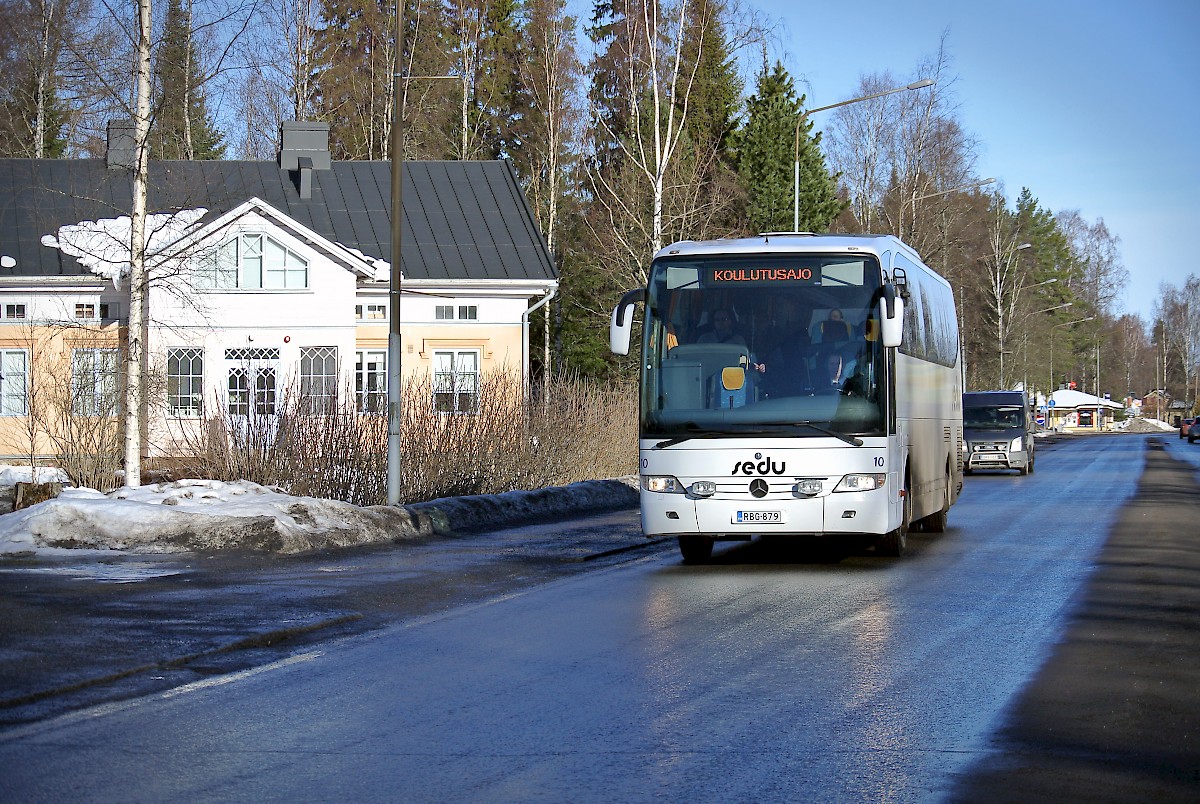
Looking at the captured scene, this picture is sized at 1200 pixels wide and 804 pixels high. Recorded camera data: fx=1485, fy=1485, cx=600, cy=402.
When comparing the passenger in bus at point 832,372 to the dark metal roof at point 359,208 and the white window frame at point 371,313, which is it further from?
the white window frame at point 371,313

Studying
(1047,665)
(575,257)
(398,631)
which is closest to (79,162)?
(575,257)

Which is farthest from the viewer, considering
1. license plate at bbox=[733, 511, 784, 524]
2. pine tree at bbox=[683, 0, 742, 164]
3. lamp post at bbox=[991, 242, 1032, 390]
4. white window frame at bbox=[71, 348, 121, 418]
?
lamp post at bbox=[991, 242, 1032, 390]

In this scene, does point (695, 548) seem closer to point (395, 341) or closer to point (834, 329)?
point (834, 329)

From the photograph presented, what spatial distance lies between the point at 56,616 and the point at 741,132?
57.8m

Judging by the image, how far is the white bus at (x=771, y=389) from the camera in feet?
48.0

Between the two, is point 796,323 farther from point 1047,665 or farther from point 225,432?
point 225,432

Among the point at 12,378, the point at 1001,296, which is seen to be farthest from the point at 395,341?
the point at 1001,296

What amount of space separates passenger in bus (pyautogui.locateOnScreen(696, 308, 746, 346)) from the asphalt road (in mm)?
2348

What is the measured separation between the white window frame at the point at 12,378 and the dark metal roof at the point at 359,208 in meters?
2.25

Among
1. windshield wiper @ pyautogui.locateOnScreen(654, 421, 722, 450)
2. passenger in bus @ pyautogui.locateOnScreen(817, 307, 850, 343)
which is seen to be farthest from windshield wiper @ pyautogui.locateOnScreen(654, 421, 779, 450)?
passenger in bus @ pyautogui.locateOnScreen(817, 307, 850, 343)

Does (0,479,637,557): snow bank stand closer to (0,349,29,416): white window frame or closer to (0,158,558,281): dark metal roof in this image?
(0,158,558,281): dark metal roof

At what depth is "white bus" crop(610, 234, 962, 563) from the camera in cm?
1464

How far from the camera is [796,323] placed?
15.1m

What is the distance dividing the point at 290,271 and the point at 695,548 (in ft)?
81.1
